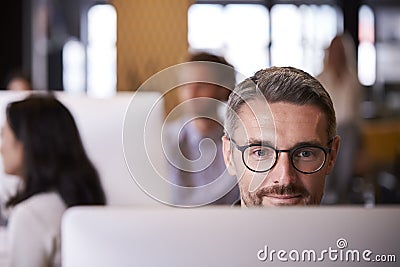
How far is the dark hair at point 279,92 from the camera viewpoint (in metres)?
0.73

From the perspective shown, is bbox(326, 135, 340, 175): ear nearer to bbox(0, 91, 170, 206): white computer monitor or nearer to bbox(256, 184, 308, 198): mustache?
bbox(256, 184, 308, 198): mustache

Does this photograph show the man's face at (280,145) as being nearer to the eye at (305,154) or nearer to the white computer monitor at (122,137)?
the eye at (305,154)

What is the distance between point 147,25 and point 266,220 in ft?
12.4

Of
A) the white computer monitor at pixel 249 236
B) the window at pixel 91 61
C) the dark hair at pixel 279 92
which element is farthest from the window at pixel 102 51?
the white computer monitor at pixel 249 236

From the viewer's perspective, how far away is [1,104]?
975 mm

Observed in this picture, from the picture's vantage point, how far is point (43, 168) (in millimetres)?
1061

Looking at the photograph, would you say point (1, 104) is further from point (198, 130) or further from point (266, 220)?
point (266, 220)

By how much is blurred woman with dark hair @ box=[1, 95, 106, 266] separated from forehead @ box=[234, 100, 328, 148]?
30cm

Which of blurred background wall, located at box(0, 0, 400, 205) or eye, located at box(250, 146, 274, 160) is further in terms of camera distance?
blurred background wall, located at box(0, 0, 400, 205)

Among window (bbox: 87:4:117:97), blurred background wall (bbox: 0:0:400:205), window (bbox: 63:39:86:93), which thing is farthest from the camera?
window (bbox: 63:39:86:93)

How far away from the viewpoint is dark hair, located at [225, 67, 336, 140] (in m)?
0.73

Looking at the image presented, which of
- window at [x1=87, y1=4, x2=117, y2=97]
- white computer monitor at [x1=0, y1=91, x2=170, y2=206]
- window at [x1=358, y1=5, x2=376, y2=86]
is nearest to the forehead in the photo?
white computer monitor at [x1=0, y1=91, x2=170, y2=206]

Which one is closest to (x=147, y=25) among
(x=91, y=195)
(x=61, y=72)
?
(x=61, y=72)

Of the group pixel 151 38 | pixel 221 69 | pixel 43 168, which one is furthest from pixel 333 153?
pixel 151 38
